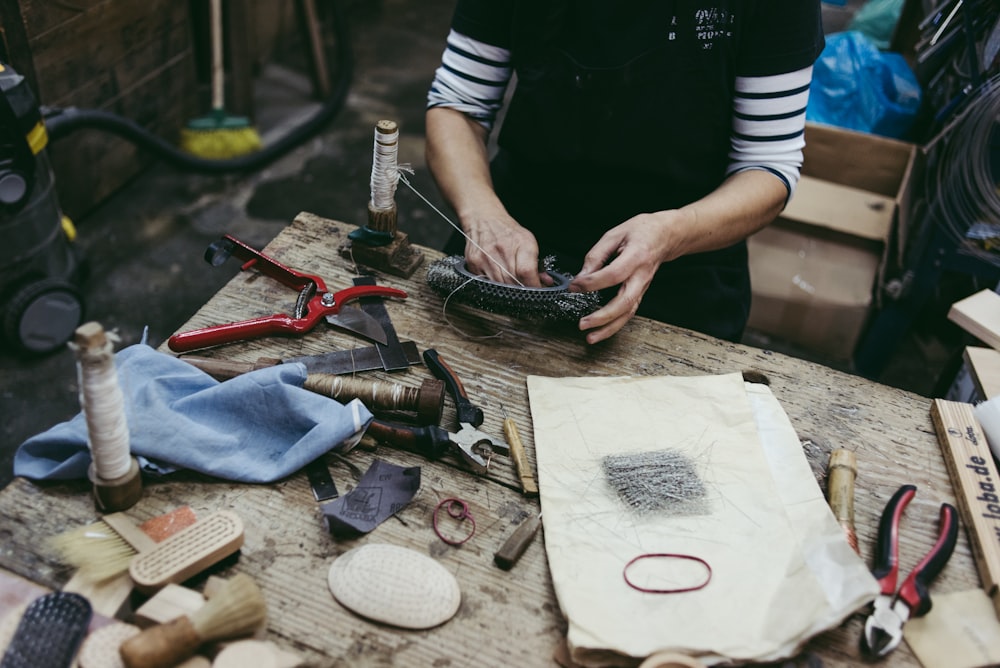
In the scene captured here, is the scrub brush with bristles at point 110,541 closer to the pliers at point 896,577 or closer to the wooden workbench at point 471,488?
the wooden workbench at point 471,488

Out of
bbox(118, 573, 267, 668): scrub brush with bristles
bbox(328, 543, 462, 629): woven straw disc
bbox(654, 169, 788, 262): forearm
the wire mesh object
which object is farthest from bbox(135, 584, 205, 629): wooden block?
bbox(654, 169, 788, 262): forearm

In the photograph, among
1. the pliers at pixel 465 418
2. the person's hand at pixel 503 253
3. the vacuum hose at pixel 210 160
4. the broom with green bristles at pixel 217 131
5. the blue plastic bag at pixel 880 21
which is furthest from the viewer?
the broom with green bristles at pixel 217 131

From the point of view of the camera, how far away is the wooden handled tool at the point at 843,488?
103cm

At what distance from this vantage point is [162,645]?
78cm

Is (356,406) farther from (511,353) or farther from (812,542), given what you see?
(812,542)

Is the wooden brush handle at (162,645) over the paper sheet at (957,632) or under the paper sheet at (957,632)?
over

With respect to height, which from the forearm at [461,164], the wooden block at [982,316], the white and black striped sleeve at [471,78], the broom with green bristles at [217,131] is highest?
the white and black striped sleeve at [471,78]

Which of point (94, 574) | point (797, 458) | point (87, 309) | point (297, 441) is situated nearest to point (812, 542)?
point (797, 458)

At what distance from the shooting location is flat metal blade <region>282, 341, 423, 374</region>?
3.95ft

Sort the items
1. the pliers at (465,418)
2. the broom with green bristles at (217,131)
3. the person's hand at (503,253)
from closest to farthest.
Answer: the pliers at (465,418), the person's hand at (503,253), the broom with green bristles at (217,131)

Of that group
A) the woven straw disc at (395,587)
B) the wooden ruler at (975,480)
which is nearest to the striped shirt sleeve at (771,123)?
the wooden ruler at (975,480)

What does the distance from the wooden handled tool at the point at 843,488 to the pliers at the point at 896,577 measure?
1.6 inches

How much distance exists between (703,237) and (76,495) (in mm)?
1039

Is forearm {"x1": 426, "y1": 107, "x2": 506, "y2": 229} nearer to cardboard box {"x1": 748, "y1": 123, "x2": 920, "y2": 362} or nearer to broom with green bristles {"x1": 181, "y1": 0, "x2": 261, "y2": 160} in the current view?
cardboard box {"x1": 748, "y1": 123, "x2": 920, "y2": 362}
